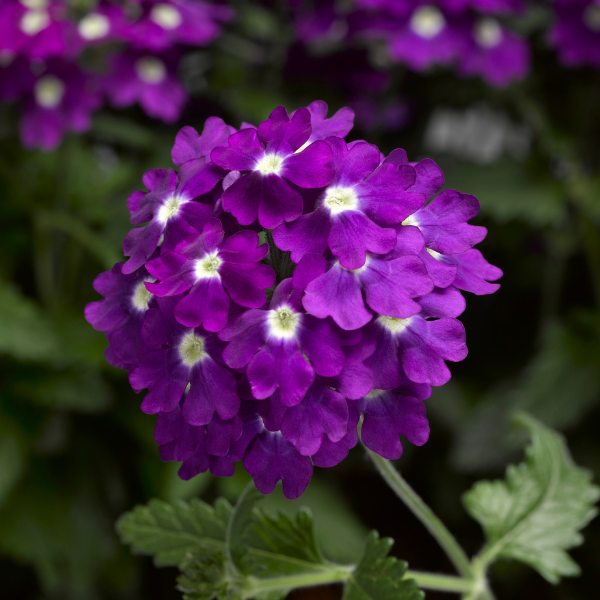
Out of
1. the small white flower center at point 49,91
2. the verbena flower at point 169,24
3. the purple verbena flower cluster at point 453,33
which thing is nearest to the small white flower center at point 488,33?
the purple verbena flower cluster at point 453,33

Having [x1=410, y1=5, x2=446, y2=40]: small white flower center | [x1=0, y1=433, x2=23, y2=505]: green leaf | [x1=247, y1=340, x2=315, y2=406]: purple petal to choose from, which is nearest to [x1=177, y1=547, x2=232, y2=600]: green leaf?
[x1=247, y1=340, x2=315, y2=406]: purple petal

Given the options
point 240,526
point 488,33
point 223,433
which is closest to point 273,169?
point 223,433

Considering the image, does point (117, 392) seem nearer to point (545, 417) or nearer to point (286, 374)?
point (545, 417)

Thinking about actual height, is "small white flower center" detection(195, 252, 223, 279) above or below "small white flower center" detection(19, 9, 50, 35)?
above

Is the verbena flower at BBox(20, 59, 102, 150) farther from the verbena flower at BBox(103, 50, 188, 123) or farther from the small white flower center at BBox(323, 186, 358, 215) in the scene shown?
the small white flower center at BBox(323, 186, 358, 215)

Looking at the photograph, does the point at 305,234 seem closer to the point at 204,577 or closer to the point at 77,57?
the point at 204,577

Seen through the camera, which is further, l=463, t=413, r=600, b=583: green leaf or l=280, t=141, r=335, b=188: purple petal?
l=463, t=413, r=600, b=583: green leaf
